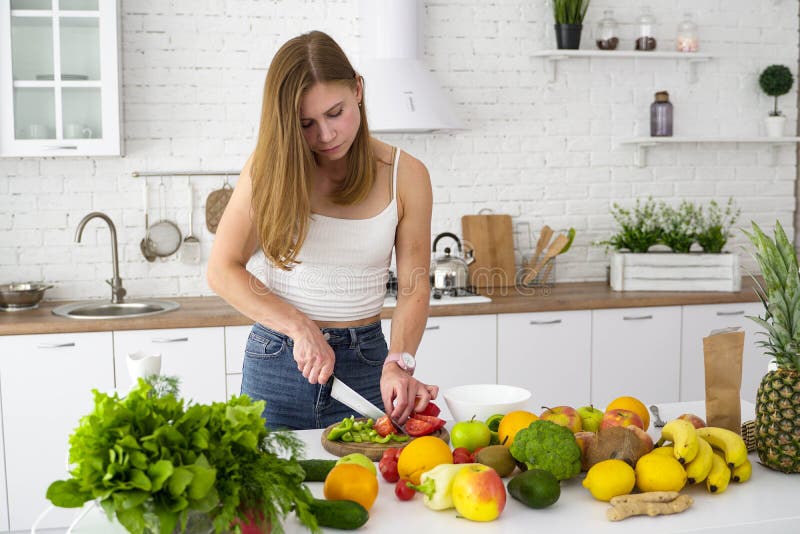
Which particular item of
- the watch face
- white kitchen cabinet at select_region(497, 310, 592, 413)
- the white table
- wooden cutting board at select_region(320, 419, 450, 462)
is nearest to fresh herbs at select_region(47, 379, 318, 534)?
the white table

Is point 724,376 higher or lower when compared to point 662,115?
lower

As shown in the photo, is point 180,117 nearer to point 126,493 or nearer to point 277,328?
point 277,328

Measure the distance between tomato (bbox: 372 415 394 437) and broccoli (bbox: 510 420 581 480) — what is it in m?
0.31

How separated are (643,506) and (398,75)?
2.69 meters

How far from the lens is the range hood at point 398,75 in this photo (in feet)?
12.0

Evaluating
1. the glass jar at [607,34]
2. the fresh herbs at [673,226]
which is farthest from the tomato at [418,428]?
the glass jar at [607,34]

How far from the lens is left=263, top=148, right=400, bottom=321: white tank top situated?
217cm

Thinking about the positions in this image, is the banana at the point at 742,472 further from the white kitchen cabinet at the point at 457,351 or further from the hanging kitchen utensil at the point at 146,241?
the hanging kitchen utensil at the point at 146,241

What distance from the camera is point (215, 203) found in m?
3.98

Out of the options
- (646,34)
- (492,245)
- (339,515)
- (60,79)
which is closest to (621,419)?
(339,515)

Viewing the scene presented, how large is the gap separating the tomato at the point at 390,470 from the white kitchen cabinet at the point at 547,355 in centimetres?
216

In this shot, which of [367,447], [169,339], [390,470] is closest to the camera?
[390,470]

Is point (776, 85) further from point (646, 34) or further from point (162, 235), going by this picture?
point (162, 235)

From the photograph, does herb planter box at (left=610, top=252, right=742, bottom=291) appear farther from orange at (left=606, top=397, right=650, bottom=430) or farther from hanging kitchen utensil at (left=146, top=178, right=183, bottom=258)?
orange at (left=606, top=397, right=650, bottom=430)
